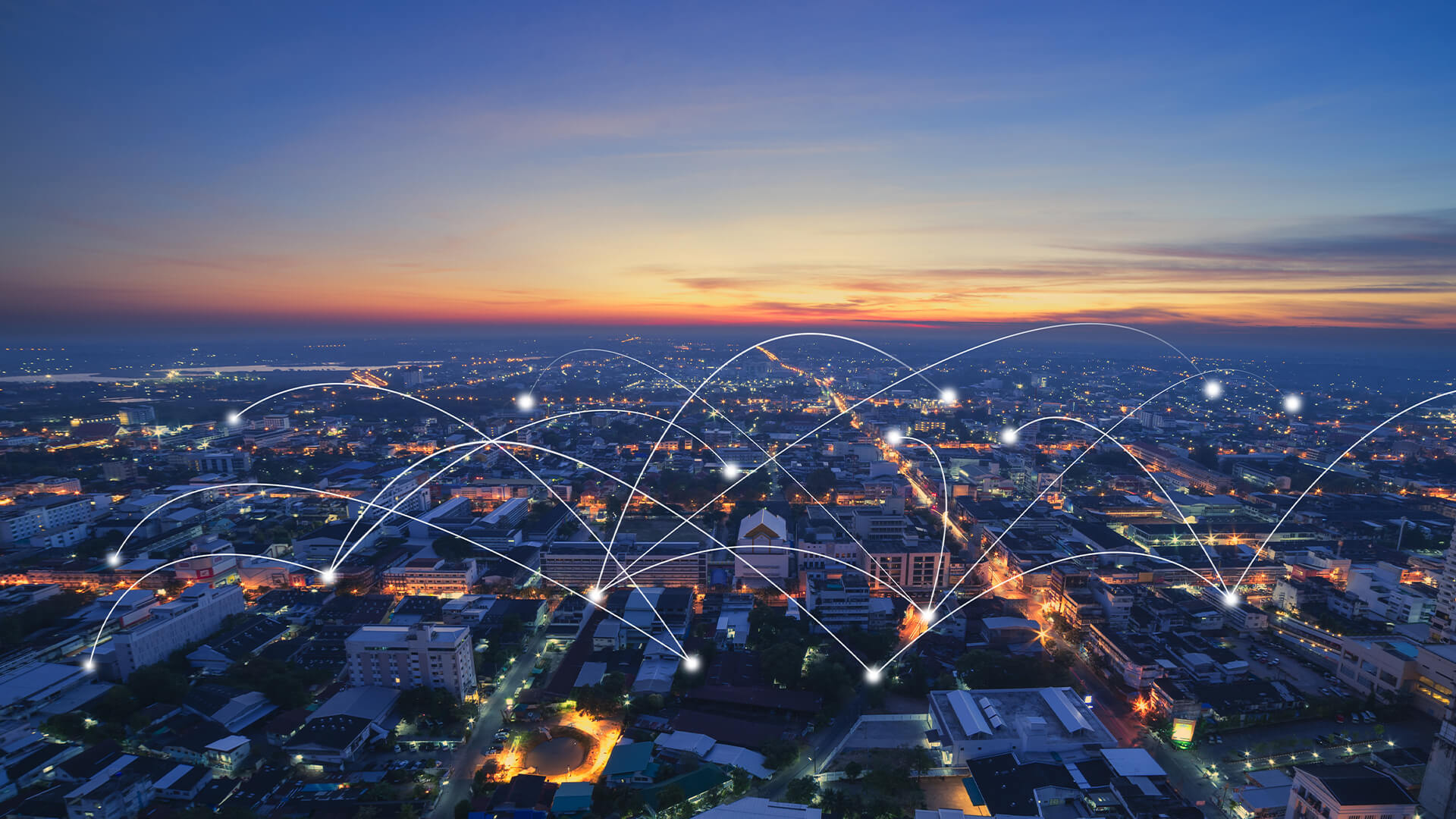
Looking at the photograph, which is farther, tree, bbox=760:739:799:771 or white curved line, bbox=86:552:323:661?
white curved line, bbox=86:552:323:661

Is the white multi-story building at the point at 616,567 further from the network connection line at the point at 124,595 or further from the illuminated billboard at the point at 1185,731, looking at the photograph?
the illuminated billboard at the point at 1185,731

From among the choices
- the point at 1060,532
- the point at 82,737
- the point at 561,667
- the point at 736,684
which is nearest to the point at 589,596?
the point at 561,667

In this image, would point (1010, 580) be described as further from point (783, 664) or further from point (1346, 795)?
point (1346, 795)

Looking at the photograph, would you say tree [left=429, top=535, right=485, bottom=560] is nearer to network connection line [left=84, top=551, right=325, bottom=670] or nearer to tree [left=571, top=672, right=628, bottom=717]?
network connection line [left=84, top=551, right=325, bottom=670]

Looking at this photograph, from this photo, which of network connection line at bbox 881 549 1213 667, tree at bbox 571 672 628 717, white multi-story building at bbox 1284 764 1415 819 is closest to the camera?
white multi-story building at bbox 1284 764 1415 819

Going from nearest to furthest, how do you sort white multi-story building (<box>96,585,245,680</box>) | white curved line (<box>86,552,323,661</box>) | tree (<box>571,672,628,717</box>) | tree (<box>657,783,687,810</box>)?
tree (<box>657,783,687,810</box>), tree (<box>571,672,628,717</box>), white multi-story building (<box>96,585,245,680</box>), white curved line (<box>86,552,323,661</box>)

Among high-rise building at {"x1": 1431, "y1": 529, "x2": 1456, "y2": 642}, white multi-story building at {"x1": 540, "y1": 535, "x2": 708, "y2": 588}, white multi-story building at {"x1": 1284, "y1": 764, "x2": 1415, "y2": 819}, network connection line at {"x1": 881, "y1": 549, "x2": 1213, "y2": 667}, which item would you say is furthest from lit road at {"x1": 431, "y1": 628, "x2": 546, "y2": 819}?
high-rise building at {"x1": 1431, "y1": 529, "x2": 1456, "y2": 642}
